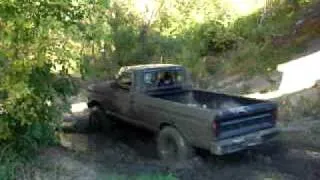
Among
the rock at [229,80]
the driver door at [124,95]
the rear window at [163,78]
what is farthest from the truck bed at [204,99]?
the rock at [229,80]

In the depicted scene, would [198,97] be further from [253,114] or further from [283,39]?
[283,39]

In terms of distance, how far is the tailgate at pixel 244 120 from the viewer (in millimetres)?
8992

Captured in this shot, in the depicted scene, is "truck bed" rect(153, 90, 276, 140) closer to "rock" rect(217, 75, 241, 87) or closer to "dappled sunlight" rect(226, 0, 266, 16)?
"rock" rect(217, 75, 241, 87)

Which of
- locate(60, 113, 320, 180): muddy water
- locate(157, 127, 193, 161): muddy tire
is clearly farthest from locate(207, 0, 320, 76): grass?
locate(157, 127, 193, 161): muddy tire

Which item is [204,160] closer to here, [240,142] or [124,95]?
[240,142]

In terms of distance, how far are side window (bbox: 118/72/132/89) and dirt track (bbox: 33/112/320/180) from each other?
1.26m

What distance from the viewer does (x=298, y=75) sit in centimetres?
1608

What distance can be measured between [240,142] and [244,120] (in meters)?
0.40

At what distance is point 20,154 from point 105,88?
401 cm

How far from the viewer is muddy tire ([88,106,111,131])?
12648 mm

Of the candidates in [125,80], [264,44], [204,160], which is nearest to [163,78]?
[125,80]

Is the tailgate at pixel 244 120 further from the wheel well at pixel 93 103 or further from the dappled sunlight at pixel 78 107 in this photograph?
the dappled sunlight at pixel 78 107

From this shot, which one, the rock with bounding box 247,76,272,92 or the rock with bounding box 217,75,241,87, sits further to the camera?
the rock with bounding box 217,75,241,87

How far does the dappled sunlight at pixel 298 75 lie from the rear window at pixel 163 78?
4.12 meters
